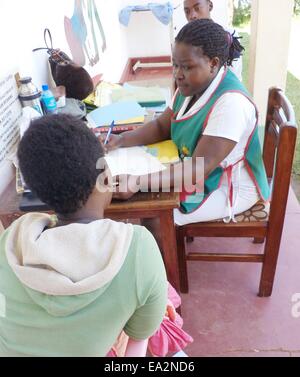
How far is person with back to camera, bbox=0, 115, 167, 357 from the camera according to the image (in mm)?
604

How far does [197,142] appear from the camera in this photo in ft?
3.93

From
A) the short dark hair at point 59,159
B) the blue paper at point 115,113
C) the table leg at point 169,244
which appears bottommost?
the table leg at point 169,244

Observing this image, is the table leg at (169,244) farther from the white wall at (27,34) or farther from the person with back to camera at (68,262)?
the white wall at (27,34)

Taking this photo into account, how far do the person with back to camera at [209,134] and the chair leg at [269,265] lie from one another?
17cm

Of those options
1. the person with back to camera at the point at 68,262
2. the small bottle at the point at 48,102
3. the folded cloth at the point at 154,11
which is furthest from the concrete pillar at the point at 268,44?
the person with back to camera at the point at 68,262

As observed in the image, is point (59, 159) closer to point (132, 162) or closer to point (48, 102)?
point (132, 162)

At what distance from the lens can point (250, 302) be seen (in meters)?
1.52

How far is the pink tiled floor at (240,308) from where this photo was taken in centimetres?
136

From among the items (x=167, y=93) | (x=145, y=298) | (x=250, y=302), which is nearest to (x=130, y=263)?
(x=145, y=298)

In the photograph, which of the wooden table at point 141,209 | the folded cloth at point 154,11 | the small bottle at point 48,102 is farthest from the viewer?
the folded cloth at point 154,11

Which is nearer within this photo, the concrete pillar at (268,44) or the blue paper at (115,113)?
the blue paper at (115,113)

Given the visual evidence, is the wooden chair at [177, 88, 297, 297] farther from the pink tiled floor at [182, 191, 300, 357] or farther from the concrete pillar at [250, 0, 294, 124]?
the concrete pillar at [250, 0, 294, 124]

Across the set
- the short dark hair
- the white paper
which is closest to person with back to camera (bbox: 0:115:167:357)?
the short dark hair
